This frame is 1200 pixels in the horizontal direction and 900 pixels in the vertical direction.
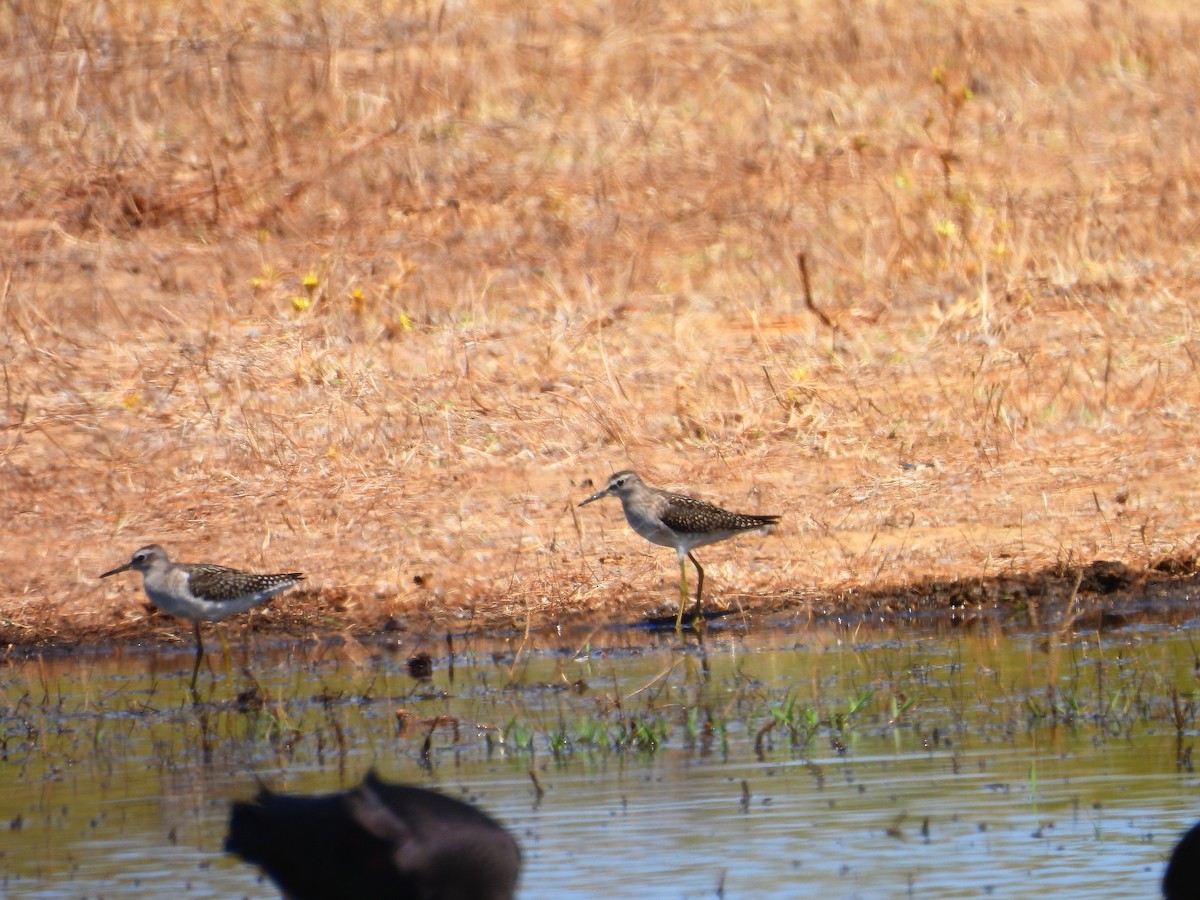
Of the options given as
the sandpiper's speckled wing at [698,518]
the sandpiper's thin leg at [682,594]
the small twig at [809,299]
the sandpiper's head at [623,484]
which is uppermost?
the small twig at [809,299]

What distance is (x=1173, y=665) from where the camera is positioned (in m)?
10.2

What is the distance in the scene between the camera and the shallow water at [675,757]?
710 centimetres

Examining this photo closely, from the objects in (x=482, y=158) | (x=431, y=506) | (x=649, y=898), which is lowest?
(x=649, y=898)

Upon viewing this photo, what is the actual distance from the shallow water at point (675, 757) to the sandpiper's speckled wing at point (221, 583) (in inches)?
17.5

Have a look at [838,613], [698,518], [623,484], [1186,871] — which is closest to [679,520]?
[698,518]

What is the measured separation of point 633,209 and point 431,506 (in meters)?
6.81

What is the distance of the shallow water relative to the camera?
710 cm

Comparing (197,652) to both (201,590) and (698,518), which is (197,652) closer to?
(201,590)

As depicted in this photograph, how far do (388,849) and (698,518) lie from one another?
7.85 metres

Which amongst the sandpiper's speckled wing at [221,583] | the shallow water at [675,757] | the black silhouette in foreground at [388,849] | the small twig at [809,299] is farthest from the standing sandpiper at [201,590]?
the small twig at [809,299]

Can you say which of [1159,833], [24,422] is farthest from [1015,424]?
[1159,833]

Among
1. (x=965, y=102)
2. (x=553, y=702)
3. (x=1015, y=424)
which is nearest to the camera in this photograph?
(x=553, y=702)

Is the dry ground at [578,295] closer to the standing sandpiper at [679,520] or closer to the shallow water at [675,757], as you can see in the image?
the standing sandpiper at [679,520]

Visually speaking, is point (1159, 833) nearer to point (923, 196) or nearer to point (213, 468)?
point (213, 468)
